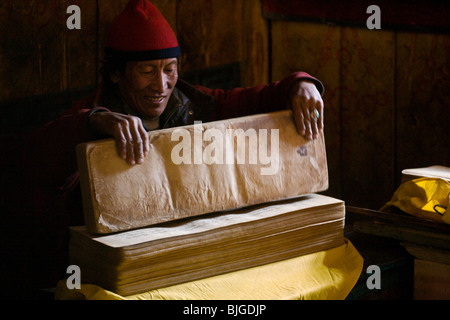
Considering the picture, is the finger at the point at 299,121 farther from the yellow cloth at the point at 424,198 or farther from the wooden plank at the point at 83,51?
the wooden plank at the point at 83,51

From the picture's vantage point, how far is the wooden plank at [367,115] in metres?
2.86

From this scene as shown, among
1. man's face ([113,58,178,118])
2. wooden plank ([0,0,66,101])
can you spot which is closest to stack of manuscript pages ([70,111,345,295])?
man's face ([113,58,178,118])

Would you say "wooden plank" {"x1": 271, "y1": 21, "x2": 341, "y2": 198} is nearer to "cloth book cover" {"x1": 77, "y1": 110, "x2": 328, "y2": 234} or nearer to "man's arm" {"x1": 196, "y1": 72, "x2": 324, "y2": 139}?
"man's arm" {"x1": 196, "y1": 72, "x2": 324, "y2": 139}

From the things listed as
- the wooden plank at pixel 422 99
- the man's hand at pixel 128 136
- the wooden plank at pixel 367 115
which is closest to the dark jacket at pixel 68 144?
the man's hand at pixel 128 136

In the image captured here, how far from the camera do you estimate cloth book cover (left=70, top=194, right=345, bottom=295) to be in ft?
4.22

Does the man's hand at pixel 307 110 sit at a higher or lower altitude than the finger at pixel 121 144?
higher

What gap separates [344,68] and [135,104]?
4.19 feet

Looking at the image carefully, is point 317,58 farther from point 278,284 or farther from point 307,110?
point 278,284

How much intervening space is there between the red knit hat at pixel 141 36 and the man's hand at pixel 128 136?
523 mm

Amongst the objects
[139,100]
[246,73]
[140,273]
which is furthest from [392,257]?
[246,73]

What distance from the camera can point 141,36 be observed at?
1890mm

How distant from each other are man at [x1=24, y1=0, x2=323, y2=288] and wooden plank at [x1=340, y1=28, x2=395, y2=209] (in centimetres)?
93

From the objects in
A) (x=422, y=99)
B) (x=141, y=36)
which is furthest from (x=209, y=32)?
(x=422, y=99)

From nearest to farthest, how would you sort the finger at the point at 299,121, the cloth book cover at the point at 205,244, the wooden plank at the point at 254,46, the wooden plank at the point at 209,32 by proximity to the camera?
the cloth book cover at the point at 205,244, the finger at the point at 299,121, the wooden plank at the point at 209,32, the wooden plank at the point at 254,46
